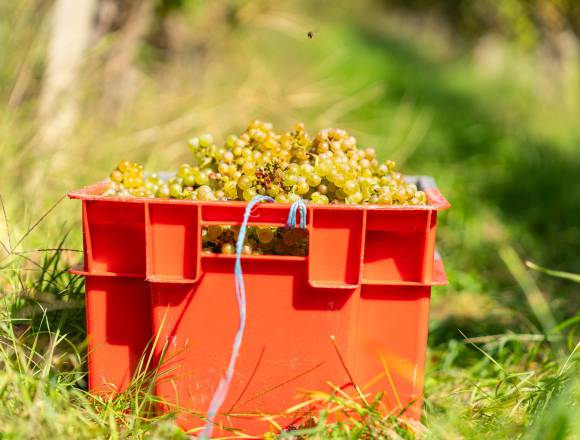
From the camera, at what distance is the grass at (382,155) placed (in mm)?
1755

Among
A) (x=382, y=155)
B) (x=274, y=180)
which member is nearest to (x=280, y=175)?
(x=274, y=180)

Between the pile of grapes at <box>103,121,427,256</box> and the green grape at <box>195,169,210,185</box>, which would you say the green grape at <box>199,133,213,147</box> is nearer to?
the pile of grapes at <box>103,121,427,256</box>

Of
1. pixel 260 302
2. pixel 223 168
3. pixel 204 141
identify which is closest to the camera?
pixel 260 302

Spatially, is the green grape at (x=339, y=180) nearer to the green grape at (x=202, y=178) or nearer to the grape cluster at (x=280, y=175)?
the grape cluster at (x=280, y=175)

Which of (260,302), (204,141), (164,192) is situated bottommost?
(260,302)

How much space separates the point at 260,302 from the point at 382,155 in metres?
3.29

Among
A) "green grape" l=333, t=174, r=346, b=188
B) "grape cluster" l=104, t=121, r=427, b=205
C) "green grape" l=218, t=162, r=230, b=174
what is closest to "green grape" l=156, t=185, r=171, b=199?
"grape cluster" l=104, t=121, r=427, b=205

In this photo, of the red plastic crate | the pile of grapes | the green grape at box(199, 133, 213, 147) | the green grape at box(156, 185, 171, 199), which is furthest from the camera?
the green grape at box(199, 133, 213, 147)

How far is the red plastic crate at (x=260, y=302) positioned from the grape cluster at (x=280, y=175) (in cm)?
13

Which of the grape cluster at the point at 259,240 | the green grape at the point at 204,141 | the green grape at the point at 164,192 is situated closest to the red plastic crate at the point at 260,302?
the grape cluster at the point at 259,240

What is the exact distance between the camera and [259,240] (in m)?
1.87

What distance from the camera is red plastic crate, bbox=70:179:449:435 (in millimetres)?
1750

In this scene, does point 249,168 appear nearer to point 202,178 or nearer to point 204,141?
point 202,178

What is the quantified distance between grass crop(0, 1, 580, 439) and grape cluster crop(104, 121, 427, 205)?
1.35 feet
